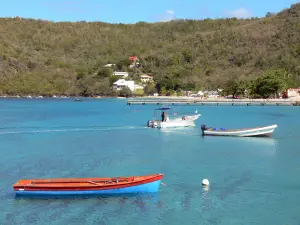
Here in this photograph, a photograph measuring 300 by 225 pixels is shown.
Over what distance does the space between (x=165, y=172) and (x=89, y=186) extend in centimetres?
768

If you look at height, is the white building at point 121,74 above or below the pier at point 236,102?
above

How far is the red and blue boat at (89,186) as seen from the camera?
2456cm

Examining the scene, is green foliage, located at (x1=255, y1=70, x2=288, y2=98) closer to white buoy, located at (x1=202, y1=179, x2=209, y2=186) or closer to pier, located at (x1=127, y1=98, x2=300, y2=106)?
pier, located at (x1=127, y1=98, x2=300, y2=106)

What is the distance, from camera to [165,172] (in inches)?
1219

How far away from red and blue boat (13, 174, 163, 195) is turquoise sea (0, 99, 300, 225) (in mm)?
382

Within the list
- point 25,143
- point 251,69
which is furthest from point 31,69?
point 25,143

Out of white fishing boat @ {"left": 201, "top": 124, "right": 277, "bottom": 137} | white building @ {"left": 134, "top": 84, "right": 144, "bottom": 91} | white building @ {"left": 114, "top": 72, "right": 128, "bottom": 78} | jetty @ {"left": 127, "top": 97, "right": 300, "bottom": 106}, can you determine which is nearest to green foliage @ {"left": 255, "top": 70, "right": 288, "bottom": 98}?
jetty @ {"left": 127, "top": 97, "right": 300, "bottom": 106}

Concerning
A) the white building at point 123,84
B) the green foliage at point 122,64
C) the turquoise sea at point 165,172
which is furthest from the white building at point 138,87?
the turquoise sea at point 165,172

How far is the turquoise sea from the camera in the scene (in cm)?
2239

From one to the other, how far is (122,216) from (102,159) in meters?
→ 14.1

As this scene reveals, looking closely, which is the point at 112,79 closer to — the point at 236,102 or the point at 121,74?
the point at 121,74

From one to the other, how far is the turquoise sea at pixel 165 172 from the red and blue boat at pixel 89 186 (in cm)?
38

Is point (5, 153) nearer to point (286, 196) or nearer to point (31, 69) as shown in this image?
point (286, 196)

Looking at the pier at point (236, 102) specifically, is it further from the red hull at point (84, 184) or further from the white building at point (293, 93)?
the red hull at point (84, 184)
